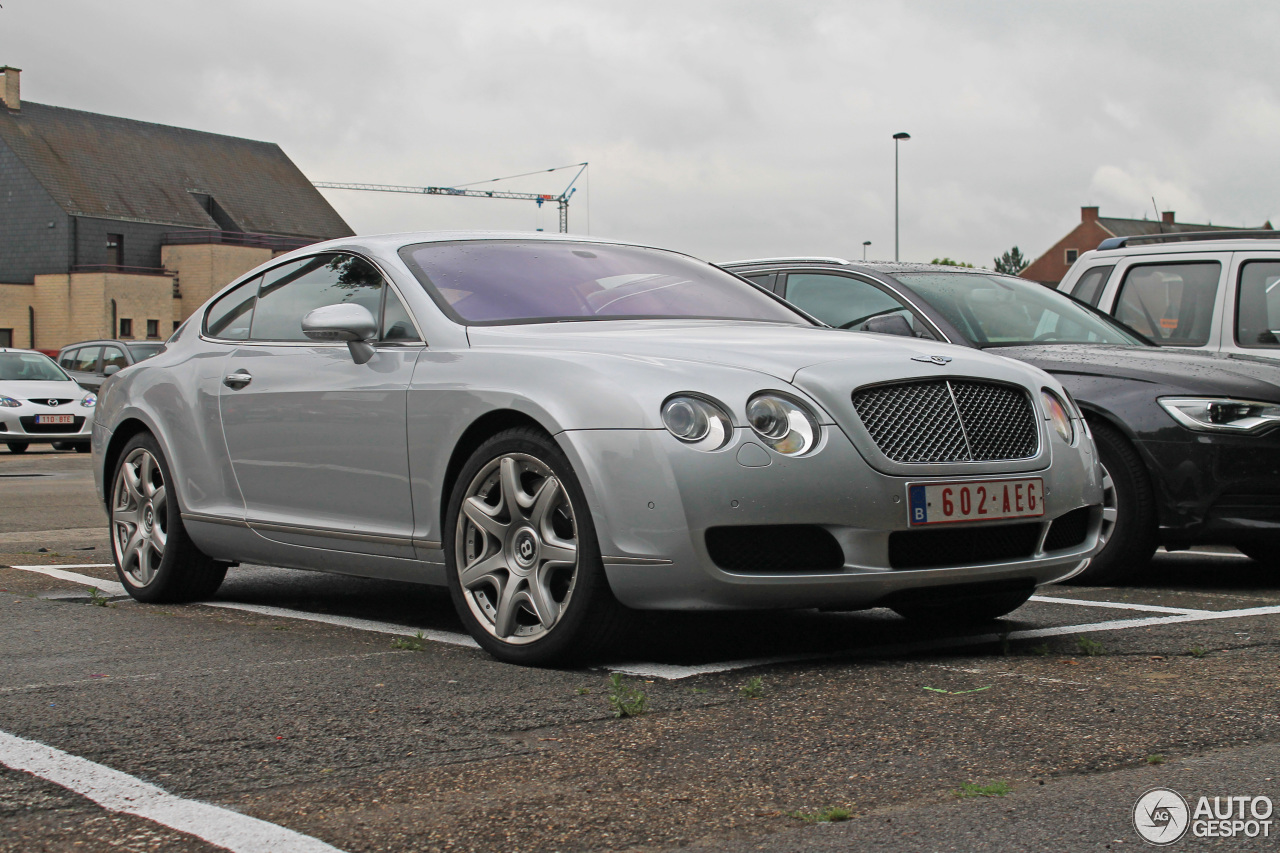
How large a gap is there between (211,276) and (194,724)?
64029 millimetres

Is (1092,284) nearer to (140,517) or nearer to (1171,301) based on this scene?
(1171,301)

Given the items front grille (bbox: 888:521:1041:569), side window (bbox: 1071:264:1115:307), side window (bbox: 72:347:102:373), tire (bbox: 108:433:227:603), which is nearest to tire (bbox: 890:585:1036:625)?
front grille (bbox: 888:521:1041:569)

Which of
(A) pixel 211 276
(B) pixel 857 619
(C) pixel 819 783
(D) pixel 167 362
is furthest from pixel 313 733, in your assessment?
(A) pixel 211 276

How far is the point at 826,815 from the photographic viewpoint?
9.86 ft

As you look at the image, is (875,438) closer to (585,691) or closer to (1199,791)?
(585,691)

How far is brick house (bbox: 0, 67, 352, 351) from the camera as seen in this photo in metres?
61.8

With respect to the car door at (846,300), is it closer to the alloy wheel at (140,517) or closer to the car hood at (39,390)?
the alloy wheel at (140,517)

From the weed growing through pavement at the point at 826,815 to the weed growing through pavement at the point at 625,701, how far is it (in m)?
0.93


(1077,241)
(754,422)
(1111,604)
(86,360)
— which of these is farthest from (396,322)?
(1077,241)

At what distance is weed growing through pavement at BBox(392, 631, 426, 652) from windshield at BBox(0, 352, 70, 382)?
63.0 ft

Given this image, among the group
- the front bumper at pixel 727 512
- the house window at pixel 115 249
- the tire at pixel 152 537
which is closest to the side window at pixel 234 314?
the tire at pixel 152 537

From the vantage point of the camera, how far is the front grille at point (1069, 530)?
16.3ft

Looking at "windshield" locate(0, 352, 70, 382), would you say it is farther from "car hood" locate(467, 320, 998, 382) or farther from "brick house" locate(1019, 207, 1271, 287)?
"brick house" locate(1019, 207, 1271, 287)

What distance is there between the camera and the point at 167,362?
6.66 m
